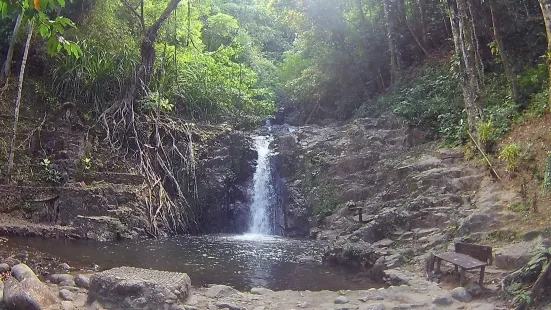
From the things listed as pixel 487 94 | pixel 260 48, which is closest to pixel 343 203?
pixel 487 94

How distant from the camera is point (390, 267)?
7.80 m

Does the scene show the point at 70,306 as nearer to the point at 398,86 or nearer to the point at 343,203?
the point at 343,203

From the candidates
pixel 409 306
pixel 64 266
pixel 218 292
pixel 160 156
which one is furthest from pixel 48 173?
pixel 409 306

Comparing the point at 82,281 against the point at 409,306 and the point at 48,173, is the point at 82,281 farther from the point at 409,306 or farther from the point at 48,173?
the point at 48,173

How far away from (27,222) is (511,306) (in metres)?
10.1

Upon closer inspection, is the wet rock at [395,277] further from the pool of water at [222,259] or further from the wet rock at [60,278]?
the wet rock at [60,278]

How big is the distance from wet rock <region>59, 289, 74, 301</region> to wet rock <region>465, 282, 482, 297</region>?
15.7 feet

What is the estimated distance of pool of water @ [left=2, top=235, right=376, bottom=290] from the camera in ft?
25.0

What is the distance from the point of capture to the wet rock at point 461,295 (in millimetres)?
5645

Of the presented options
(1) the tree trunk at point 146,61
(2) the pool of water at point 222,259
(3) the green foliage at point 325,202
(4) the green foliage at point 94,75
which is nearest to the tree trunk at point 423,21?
(3) the green foliage at point 325,202

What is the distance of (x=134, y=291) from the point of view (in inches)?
213

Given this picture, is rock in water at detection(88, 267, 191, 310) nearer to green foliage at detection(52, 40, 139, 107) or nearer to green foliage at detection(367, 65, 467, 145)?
green foliage at detection(367, 65, 467, 145)

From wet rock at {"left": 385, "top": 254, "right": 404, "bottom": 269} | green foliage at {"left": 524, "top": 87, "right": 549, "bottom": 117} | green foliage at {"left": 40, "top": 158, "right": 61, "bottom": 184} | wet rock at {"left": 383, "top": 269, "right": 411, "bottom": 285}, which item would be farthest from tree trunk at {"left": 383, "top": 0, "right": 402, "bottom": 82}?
green foliage at {"left": 40, "top": 158, "right": 61, "bottom": 184}

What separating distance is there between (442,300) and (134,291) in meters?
3.61
